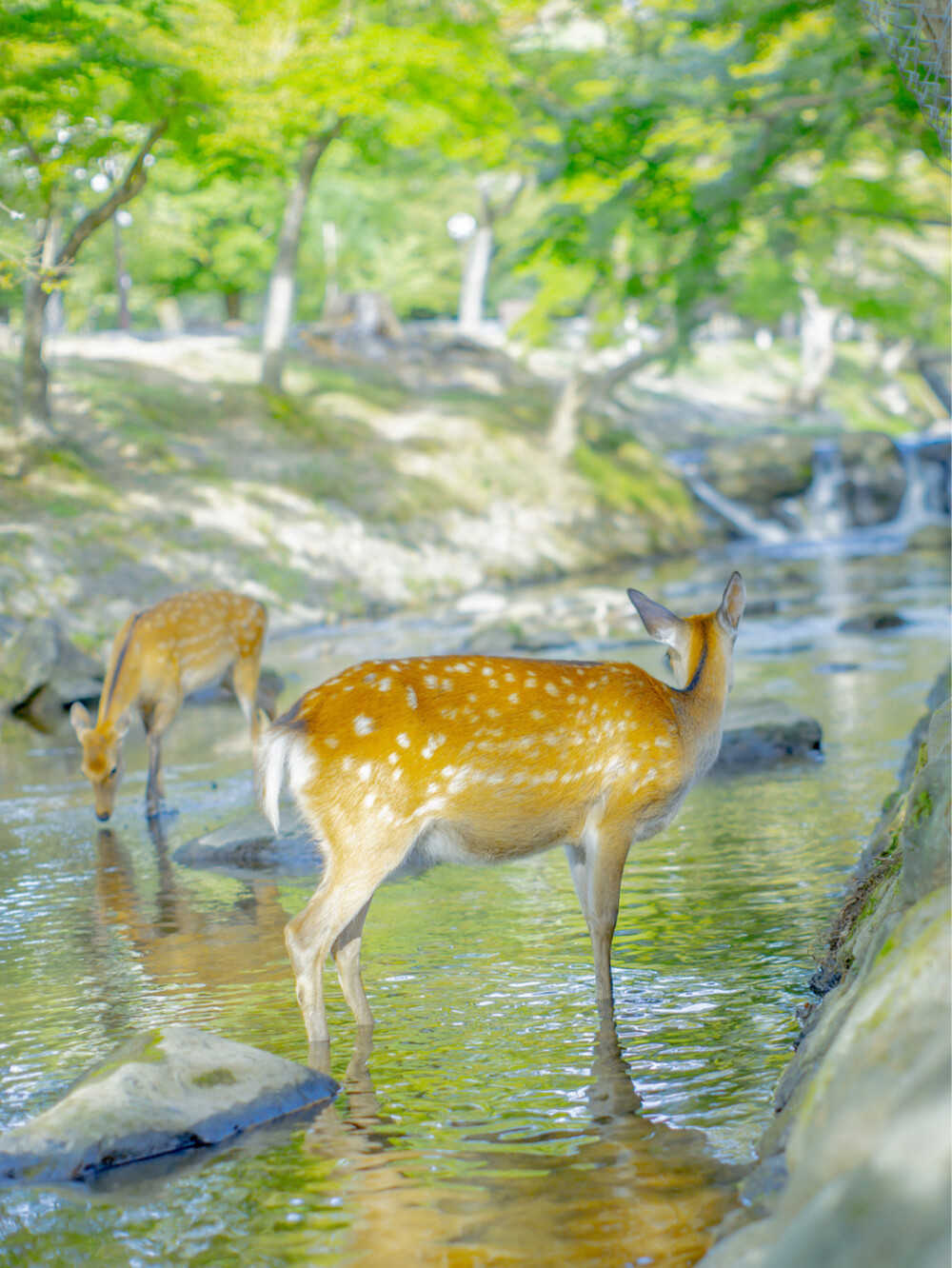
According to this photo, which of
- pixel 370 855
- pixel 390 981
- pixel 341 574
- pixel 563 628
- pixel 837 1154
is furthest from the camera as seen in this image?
pixel 341 574

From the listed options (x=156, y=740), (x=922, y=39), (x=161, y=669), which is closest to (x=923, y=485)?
(x=161, y=669)

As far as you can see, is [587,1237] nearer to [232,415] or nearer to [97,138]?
[97,138]

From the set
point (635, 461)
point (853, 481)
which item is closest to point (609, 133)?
point (635, 461)

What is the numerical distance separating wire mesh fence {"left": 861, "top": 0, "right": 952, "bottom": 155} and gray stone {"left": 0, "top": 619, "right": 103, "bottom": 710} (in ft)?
38.6

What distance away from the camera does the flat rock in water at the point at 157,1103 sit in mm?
3967

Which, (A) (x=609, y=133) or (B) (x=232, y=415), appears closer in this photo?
(A) (x=609, y=133)

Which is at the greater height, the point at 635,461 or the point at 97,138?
the point at 97,138

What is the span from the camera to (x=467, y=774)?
496cm

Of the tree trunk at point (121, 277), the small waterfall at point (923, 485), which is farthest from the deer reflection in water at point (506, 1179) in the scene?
the tree trunk at point (121, 277)

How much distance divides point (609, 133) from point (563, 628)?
21.0 feet

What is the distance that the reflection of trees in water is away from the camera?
11.1ft

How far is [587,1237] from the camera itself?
3424 millimetres

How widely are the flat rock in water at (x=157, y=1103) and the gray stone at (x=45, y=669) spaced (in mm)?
11066

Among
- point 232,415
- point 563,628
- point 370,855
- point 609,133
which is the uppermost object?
point 609,133
